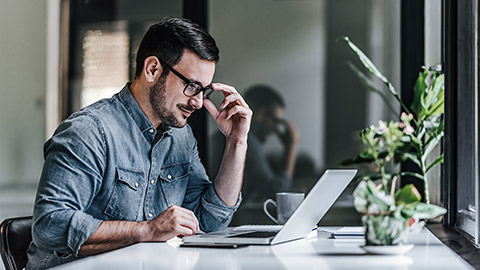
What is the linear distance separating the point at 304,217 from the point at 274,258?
27 cm

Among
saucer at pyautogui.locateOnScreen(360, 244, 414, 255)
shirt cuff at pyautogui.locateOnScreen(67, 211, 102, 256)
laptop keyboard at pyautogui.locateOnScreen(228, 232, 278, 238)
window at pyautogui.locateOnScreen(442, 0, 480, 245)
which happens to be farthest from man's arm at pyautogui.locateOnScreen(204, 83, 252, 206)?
saucer at pyautogui.locateOnScreen(360, 244, 414, 255)

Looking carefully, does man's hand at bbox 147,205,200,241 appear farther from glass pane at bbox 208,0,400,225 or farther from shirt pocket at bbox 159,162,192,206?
glass pane at bbox 208,0,400,225

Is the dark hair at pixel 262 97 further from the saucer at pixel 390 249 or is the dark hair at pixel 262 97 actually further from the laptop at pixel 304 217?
the saucer at pixel 390 249

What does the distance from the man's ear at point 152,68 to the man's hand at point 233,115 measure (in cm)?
19

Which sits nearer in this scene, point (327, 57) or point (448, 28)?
point (448, 28)

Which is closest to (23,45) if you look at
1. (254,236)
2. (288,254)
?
(254,236)

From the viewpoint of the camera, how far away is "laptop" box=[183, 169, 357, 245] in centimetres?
169

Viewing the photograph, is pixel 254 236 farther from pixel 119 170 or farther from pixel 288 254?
pixel 119 170

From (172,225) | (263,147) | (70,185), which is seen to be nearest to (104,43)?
(263,147)

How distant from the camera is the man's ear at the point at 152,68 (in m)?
2.35

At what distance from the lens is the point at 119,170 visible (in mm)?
2164

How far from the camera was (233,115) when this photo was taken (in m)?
2.41

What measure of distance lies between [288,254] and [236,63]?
253cm

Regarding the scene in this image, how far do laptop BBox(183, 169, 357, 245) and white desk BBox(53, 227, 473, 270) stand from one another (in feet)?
0.11
